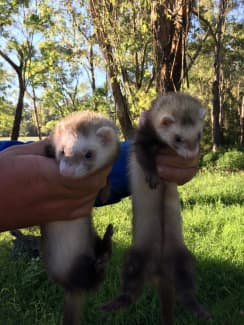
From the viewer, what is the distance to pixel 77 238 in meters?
1.79

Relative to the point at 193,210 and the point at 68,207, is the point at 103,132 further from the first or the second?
the point at 193,210

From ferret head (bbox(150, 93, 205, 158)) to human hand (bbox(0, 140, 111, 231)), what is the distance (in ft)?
1.80

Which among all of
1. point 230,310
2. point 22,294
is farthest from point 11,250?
point 230,310

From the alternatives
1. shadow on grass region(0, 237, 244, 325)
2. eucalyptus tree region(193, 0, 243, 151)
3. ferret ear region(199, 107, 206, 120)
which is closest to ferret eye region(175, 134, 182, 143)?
ferret ear region(199, 107, 206, 120)

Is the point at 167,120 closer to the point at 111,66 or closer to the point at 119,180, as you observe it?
the point at 119,180

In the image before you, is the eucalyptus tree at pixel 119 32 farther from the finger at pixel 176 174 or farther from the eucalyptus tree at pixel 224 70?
the eucalyptus tree at pixel 224 70

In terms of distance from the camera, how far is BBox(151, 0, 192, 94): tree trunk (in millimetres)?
4457

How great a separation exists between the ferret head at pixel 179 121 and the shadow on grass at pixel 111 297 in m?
0.97

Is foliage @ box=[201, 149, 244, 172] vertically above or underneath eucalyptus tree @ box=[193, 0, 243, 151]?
underneath

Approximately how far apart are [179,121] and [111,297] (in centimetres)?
119

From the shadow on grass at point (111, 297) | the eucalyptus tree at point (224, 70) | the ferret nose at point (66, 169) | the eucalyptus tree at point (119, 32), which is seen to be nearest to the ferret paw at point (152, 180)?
the ferret nose at point (66, 169)

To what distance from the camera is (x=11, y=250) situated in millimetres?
3678

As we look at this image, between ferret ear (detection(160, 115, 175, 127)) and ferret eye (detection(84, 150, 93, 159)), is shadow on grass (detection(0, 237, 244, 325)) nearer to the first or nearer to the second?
ferret eye (detection(84, 150, 93, 159))

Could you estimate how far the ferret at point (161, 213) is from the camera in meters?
1.84
